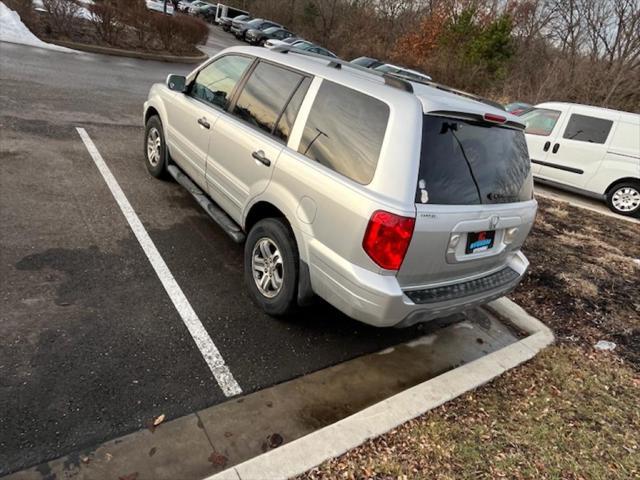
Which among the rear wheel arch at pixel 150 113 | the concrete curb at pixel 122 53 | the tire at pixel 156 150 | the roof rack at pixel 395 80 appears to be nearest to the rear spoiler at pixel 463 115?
the roof rack at pixel 395 80

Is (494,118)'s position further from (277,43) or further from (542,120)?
(542,120)

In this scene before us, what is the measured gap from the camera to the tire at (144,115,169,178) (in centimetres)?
525

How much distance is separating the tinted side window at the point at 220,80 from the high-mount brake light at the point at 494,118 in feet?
7.25

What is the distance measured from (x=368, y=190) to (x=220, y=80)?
249 centimetres

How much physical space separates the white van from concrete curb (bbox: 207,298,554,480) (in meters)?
6.27

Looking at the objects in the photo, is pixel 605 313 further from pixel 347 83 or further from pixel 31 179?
pixel 31 179

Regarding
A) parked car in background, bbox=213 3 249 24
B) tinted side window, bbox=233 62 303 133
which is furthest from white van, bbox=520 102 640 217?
parked car in background, bbox=213 3 249 24

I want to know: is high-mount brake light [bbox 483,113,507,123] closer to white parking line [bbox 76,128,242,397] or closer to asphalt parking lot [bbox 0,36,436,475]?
asphalt parking lot [bbox 0,36,436,475]

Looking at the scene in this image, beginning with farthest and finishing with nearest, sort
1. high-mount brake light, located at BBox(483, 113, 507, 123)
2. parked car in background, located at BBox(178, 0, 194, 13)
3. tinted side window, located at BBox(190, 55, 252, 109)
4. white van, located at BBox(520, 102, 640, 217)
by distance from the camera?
1. parked car in background, located at BBox(178, 0, 194, 13)
2. white van, located at BBox(520, 102, 640, 217)
3. tinted side window, located at BBox(190, 55, 252, 109)
4. high-mount brake light, located at BBox(483, 113, 507, 123)

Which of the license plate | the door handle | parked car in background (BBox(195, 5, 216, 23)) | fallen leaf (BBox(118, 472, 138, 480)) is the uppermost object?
parked car in background (BBox(195, 5, 216, 23))

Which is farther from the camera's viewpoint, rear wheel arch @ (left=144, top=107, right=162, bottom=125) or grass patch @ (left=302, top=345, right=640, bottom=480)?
rear wheel arch @ (left=144, top=107, right=162, bottom=125)

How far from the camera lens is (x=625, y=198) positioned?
341 inches

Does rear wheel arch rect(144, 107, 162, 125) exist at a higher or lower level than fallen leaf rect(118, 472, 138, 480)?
higher

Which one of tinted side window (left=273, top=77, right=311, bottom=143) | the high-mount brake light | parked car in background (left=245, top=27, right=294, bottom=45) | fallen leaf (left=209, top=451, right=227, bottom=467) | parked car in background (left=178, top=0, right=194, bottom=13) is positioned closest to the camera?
fallen leaf (left=209, top=451, right=227, bottom=467)
